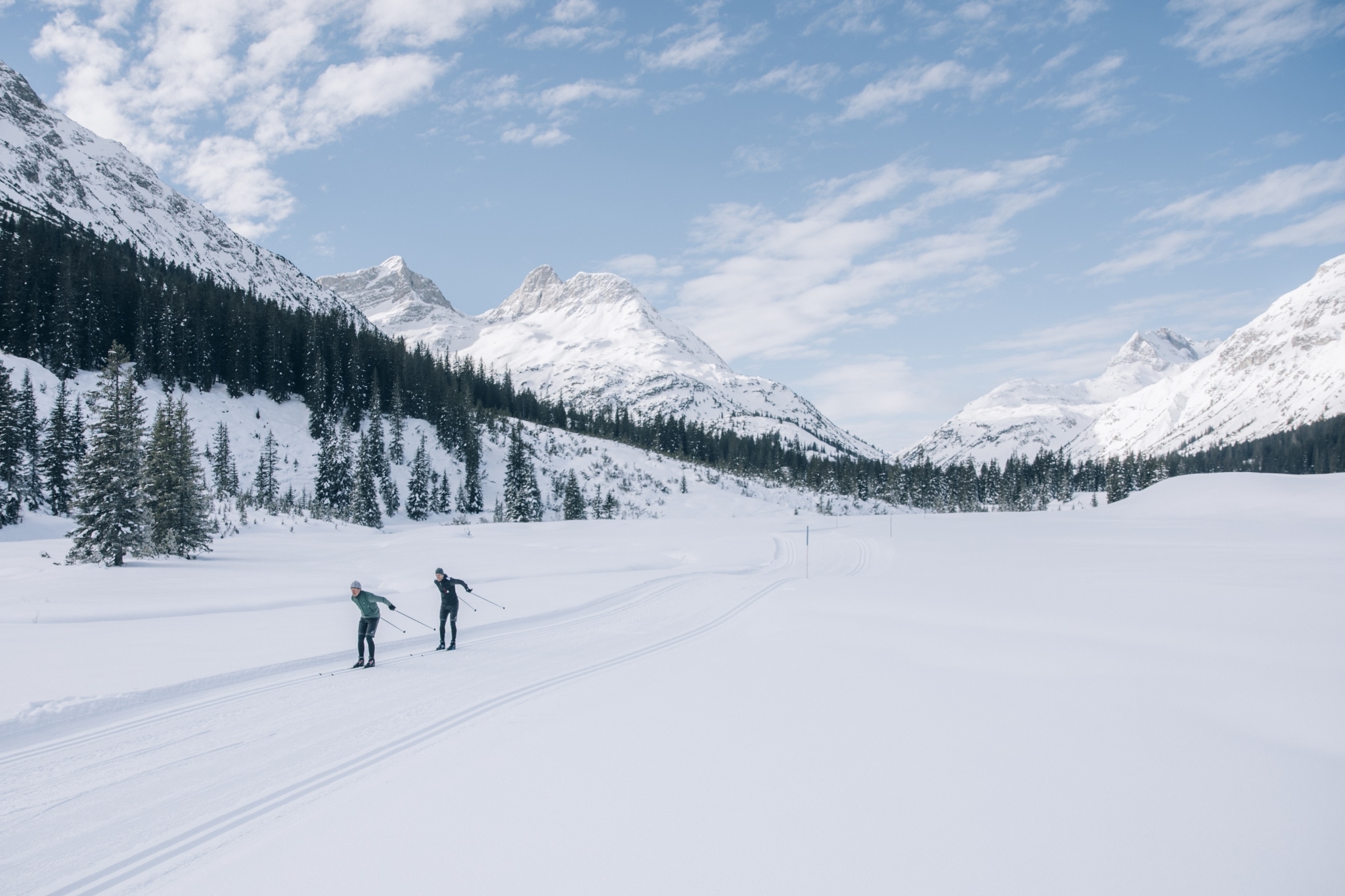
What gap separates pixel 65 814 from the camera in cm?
551

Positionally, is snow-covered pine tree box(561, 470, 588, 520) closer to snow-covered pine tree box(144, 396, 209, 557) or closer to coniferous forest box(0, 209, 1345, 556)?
coniferous forest box(0, 209, 1345, 556)

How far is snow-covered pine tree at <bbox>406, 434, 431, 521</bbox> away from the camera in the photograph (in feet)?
184

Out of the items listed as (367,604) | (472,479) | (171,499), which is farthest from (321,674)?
(472,479)

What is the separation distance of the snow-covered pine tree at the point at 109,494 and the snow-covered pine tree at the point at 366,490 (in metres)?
25.4

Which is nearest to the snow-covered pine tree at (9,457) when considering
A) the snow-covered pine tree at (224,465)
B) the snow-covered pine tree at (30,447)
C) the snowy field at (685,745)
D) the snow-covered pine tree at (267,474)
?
the snow-covered pine tree at (30,447)

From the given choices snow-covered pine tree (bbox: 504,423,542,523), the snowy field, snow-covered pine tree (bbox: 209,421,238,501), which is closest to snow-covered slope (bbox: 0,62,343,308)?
snow-covered pine tree (bbox: 209,421,238,501)

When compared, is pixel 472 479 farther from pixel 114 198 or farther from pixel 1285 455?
pixel 114 198

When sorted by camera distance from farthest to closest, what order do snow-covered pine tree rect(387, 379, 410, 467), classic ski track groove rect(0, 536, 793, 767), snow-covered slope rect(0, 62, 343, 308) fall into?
snow-covered slope rect(0, 62, 343, 308) < snow-covered pine tree rect(387, 379, 410, 467) < classic ski track groove rect(0, 536, 793, 767)

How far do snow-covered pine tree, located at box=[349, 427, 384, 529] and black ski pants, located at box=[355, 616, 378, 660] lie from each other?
38.3m

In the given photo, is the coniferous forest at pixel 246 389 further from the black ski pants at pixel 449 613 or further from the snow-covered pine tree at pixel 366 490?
the black ski pants at pixel 449 613

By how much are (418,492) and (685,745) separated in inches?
2153

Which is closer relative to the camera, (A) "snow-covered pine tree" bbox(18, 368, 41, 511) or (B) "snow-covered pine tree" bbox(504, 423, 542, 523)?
(A) "snow-covered pine tree" bbox(18, 368, 41, 511)

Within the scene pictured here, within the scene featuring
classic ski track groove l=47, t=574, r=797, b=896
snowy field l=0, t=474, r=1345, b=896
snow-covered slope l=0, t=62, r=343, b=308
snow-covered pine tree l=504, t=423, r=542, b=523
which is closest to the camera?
classic ski track groove l=47, t=574, r=797, b=896

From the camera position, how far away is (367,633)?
10969 mm
